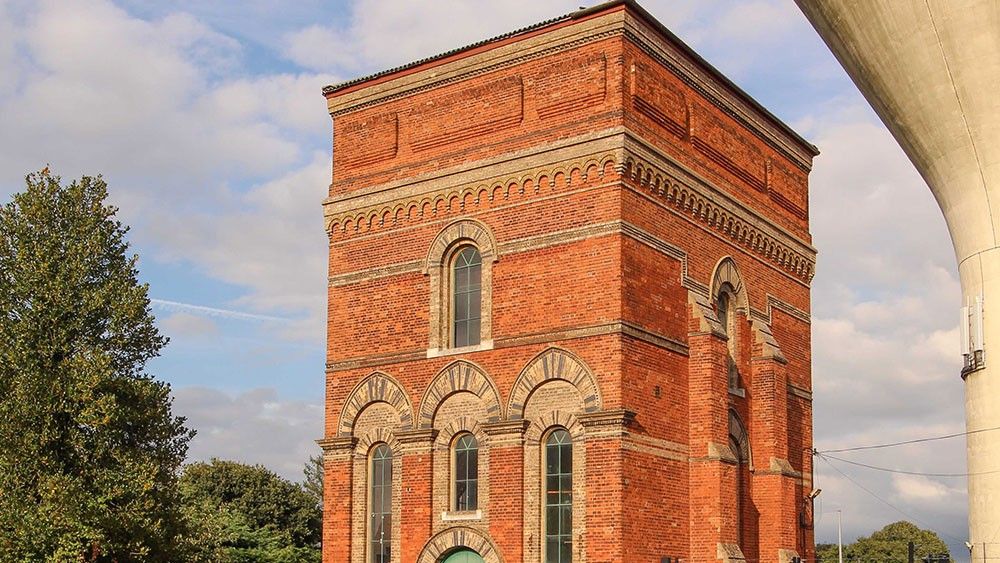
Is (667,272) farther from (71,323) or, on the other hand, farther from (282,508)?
(282,508)

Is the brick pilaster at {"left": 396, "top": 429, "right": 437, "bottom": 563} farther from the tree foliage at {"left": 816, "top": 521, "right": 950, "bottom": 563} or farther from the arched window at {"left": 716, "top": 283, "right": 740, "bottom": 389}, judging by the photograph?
the tree foliage at {"left": 816, "top": 521, "right": 950, "bottom": 563}

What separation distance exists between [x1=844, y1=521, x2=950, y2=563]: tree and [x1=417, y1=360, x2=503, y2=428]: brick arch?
2909 inches

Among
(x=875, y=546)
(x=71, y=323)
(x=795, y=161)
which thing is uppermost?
(x=795, y=161)

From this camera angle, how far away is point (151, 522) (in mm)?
23375

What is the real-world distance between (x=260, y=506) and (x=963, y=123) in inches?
1597

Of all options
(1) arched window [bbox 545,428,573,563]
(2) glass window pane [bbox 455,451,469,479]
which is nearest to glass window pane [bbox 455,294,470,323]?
(2) glass window pane [bbox 455,451,469,479]

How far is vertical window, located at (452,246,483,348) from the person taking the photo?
24.5m

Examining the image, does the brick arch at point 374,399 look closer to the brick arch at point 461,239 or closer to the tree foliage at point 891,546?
the brick arch at point 461,239

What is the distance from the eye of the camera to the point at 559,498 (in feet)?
74.1

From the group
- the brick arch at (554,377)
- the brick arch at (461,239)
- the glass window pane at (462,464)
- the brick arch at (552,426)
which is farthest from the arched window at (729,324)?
the glass window pane at (462,464)

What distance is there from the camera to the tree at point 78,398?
22.2 meters

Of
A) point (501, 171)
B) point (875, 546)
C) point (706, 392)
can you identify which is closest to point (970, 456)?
point (706, 392)

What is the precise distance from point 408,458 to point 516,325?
142 inches

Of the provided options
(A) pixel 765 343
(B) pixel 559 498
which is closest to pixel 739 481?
(A) pixel 765 343
